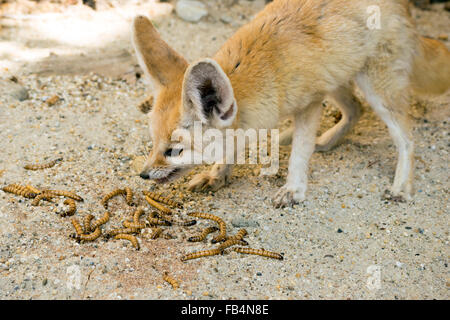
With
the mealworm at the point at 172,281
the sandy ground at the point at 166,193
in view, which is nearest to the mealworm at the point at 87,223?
the sandy ground at the point at 166,193

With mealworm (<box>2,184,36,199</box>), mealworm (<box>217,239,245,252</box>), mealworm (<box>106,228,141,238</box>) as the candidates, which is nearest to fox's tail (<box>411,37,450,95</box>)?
mealworm (<box>217,239,245,252</box>)

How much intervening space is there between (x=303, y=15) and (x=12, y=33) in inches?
160

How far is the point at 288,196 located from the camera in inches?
171

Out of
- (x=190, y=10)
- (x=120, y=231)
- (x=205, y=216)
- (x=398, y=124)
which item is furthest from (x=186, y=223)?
(x=190, y=10)

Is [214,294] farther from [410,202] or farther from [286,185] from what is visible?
[410,202]

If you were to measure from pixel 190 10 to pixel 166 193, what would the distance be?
369 centimetres

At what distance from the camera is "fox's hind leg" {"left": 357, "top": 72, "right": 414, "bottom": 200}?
440cm

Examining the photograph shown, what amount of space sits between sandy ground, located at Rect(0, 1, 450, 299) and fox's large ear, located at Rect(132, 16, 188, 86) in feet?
3.78

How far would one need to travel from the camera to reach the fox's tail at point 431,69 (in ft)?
15.2

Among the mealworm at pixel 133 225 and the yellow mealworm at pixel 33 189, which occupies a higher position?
the yellow mealworm at pixel 33 189

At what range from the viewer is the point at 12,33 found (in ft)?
20.3

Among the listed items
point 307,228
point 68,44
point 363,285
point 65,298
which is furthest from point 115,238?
point 68,44

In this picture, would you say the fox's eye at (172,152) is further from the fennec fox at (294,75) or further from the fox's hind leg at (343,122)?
the fox's hind leg at (343,122)

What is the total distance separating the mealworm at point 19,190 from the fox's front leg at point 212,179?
1.40 metres
